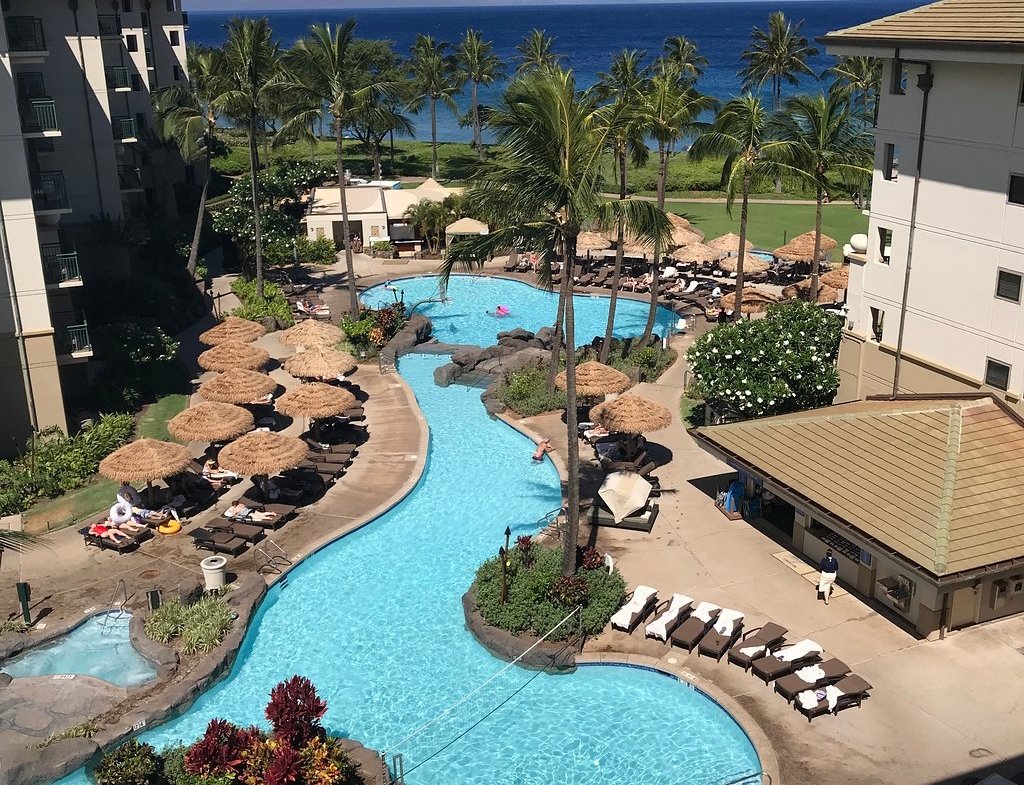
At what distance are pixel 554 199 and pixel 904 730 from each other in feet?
38.9

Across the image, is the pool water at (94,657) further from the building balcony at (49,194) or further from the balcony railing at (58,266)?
the building balcony at (49,194)

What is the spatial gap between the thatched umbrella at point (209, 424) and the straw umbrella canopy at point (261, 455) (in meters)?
1.22

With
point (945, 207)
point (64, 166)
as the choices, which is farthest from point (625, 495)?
point (64, 166)

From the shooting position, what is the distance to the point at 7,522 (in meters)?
26.5

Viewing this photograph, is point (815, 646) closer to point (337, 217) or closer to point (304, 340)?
point (304, 340)

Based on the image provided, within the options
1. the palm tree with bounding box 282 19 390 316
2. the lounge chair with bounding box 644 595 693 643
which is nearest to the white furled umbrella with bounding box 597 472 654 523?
the lounge chair with bounding box 644 595 693 643

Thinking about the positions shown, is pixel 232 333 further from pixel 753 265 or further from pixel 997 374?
pixel 997 374

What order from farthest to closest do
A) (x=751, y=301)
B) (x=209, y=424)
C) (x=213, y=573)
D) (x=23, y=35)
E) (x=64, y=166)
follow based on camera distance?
(x=751, y=301) < (x=64, y=166) < (x=23, y=35) < (x=209, y=424) < (x=213, y=573)

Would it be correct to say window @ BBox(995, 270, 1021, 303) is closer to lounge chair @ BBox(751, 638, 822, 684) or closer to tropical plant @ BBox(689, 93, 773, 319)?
tropical plant @ BBox(689, 93, 773, 319)

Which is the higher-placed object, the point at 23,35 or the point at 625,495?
the point at 23,35

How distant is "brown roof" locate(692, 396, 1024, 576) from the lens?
20547 millimetres

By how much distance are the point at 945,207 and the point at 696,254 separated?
21.5 metres

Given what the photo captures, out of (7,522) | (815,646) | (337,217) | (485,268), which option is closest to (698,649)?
(815,646)

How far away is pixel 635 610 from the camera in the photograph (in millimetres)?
21641
